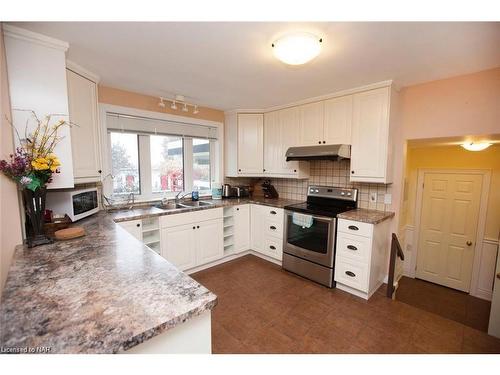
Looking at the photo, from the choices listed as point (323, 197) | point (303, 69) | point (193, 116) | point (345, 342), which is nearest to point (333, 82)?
point (303, 69)

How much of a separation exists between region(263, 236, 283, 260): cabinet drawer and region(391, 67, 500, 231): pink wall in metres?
1.42

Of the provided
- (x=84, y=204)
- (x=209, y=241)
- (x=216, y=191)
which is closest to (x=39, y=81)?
(x=84, y=204)

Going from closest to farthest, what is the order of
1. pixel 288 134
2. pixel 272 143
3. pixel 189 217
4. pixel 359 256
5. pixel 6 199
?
pixel 6 199 → pixel 359 256 → pixel 189 217 → pixel 288 134 → pixel 272 143

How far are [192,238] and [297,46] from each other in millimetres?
2300

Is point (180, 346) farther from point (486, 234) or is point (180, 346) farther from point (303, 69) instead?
point (486, 234)

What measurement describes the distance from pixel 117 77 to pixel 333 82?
2256 mm

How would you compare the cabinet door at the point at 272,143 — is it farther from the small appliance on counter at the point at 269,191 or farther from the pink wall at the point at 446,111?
the pink wall at the point at 446,111

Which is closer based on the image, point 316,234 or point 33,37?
point 33,37

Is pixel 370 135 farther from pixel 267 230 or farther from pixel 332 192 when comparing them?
pixel 267 230

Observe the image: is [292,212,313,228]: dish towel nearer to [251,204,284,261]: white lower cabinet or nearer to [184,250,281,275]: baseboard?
[251,204,284,261]: white lower cabinet

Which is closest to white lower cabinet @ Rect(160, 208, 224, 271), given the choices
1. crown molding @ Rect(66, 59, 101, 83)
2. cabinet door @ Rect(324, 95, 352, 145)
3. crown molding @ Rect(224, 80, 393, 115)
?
crown molding @ Rect(66, 59, 101, 83)

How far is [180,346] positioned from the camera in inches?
32.0

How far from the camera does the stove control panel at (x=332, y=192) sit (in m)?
2.81

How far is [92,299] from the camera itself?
0.85m
